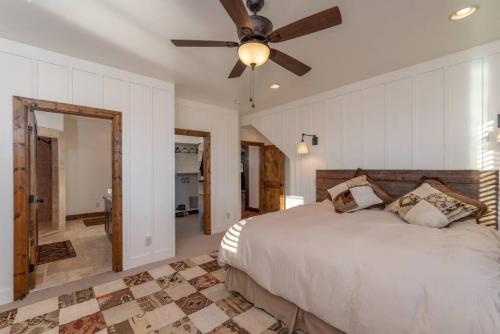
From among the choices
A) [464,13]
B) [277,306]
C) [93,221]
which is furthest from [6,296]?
[464,13]

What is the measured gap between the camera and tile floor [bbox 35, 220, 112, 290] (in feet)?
8.70

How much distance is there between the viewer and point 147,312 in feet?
6.57

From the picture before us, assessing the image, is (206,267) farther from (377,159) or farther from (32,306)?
(377,159)

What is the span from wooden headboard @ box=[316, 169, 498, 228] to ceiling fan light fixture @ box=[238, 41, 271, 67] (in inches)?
91.9

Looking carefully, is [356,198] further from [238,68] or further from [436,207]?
[238,68]

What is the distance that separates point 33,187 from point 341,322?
3186mm

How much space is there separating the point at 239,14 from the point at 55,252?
13.6 feet

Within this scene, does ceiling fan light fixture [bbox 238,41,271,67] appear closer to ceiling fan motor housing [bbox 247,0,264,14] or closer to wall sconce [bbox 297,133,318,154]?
ceiling fan motor housing [bbox 247,0,264,14]

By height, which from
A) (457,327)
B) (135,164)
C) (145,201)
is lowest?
(457,327)

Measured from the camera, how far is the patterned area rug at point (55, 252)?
314 cm

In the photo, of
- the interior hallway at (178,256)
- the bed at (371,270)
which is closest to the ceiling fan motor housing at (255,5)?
the bed at (371,270)

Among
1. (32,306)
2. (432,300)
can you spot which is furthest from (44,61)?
(432,300)

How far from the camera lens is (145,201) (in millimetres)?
3090

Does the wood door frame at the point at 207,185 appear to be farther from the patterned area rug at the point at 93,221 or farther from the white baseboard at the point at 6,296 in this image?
the white baseboard at the point at 6,296
